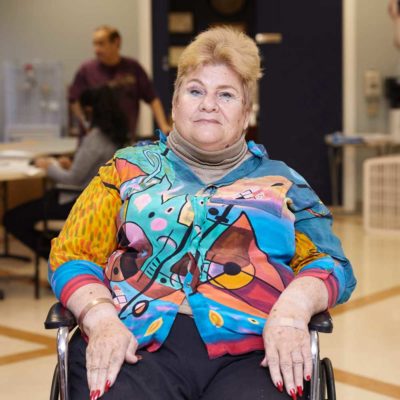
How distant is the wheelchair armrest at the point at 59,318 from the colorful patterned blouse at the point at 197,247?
3 cm

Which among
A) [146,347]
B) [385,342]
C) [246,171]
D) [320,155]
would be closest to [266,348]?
[146,347]

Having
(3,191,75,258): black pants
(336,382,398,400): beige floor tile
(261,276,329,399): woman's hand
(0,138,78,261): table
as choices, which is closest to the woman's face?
(261,276,329,399): woman's hand

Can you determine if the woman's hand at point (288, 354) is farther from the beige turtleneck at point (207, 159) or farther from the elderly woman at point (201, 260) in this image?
the beige turtleneck at point (207, 159)

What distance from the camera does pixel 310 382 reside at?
6.21 feet

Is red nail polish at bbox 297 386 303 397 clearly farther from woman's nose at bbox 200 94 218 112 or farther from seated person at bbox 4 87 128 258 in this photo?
seated person at bbox 4 87 128 258

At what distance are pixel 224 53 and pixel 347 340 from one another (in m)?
2.11

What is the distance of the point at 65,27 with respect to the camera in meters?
8.23

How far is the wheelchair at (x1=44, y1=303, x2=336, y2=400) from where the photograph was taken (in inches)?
74.0

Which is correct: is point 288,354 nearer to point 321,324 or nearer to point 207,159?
point 321,324

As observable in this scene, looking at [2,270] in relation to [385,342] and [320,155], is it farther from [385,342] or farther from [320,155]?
[320,155]

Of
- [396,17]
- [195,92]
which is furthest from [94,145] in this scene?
[195,92]

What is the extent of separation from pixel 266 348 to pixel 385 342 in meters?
2.14

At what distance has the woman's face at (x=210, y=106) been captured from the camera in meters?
2.19

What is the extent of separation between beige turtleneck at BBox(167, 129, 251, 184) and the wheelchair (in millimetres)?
434
